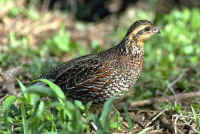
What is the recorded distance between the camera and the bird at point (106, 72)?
17.9 feet

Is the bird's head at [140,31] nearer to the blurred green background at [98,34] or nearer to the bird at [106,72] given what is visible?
the bird at [106,72]

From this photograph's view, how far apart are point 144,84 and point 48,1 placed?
551cm

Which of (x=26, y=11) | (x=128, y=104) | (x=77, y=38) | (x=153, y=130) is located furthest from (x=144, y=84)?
(x=26, y=11)

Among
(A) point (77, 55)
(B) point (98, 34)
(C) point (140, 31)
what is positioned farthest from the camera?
(B) point (98, 34)

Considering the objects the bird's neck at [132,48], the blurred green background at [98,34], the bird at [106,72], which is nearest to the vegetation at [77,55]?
the blurred green background at [98,34]

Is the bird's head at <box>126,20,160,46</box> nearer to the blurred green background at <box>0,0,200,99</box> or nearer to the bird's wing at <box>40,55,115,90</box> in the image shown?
the bird's wing at <box>40,55,115,90</box>

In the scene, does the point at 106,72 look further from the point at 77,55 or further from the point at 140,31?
the point at 77,55

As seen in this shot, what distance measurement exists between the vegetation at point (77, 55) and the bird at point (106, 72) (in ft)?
0.88

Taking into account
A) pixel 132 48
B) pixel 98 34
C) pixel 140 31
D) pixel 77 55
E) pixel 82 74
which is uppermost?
pixel 98 34

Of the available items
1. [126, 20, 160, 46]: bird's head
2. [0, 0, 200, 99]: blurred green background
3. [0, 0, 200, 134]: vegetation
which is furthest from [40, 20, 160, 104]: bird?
[0, 0, 200, 99]: blurred green background

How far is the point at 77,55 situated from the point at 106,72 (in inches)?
144

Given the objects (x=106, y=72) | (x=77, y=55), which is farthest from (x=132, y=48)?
(x=77, y=55)

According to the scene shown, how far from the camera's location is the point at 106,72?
5.53 m

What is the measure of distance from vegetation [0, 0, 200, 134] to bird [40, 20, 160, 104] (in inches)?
10.6
